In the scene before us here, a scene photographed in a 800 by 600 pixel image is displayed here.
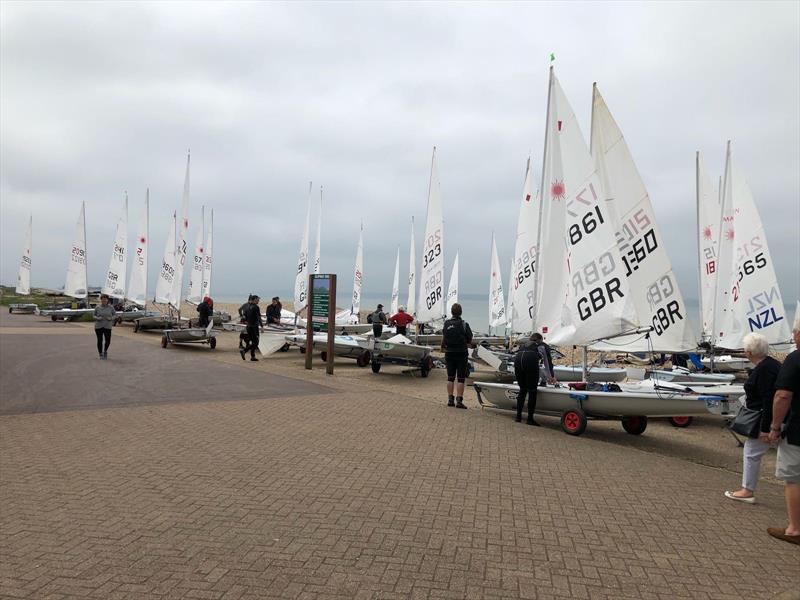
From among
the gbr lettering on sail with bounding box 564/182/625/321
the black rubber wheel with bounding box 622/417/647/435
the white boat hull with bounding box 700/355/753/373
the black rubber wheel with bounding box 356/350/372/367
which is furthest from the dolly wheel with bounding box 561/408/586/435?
the black rubber wheel with bounding box 356/350/372/367

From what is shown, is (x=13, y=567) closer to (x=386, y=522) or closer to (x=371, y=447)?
(x=386, y=522)

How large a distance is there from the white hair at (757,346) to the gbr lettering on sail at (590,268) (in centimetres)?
340

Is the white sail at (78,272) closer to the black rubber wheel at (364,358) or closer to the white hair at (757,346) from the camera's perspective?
the black rubber wheel at (364,358)

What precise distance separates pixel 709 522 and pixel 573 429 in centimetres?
300

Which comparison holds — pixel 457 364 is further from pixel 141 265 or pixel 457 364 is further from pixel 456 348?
pixel 141 265

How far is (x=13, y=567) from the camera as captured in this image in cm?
297

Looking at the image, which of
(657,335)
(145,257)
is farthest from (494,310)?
(657,335)

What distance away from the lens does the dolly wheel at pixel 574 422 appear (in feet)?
22.9

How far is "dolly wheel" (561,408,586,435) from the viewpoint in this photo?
697 cm

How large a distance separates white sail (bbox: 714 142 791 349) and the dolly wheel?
26.6 feet

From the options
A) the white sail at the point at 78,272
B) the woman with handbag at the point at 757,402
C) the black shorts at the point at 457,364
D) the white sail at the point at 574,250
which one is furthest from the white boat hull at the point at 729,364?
the white sail at the point at 78,272

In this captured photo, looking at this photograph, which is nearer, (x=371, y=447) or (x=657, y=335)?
(x=371, y=447)

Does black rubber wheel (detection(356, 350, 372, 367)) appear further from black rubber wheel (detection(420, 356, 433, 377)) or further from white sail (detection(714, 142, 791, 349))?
white sail (detection(714, 142, 791, 349))

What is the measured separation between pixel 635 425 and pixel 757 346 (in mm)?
3599
